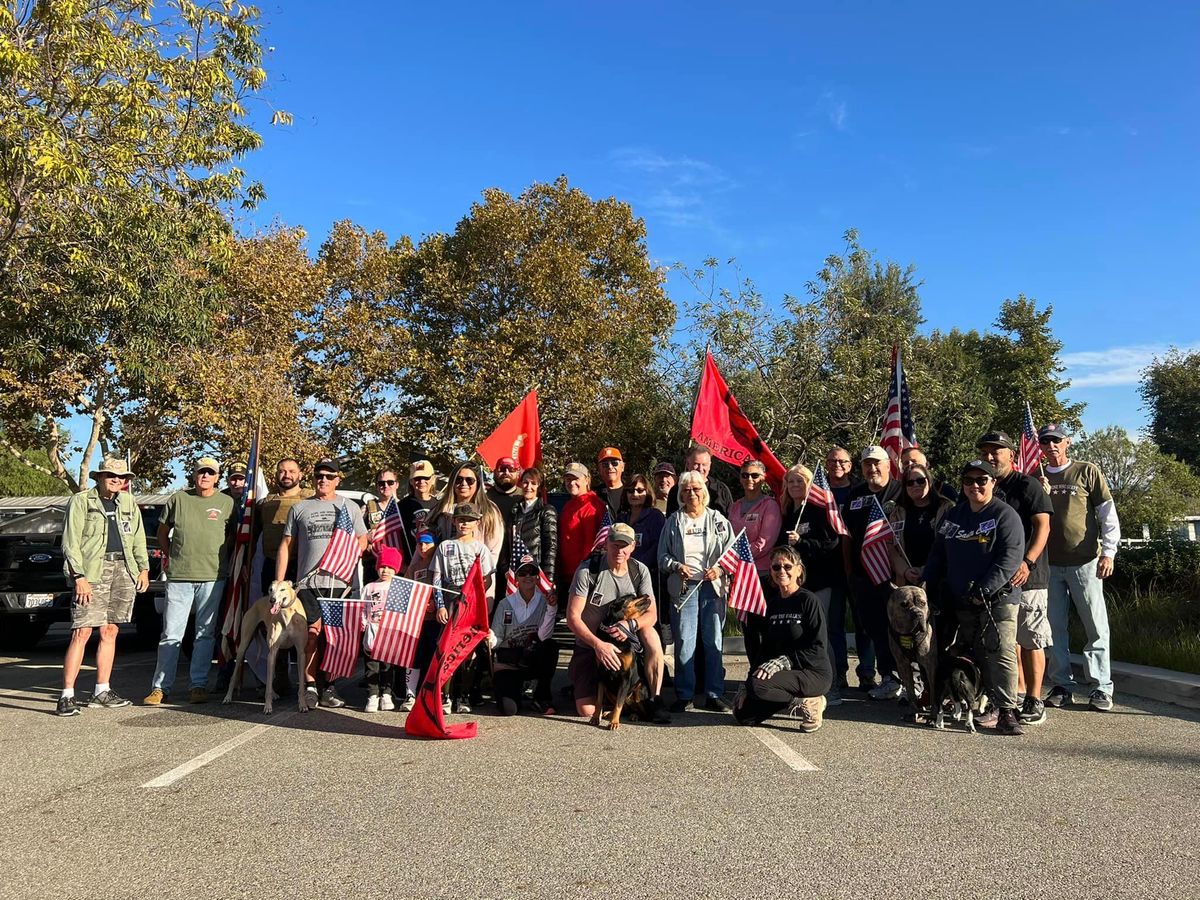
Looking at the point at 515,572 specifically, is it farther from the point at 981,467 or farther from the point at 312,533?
the point at 981,467

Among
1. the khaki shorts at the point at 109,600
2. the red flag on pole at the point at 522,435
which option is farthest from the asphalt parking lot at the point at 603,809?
the red flag on pole at the point at 522,435

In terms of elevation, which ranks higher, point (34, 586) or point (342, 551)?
point (342, 551)

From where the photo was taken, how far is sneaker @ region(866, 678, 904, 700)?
737 centimetres

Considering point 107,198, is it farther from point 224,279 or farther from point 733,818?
point 733,818

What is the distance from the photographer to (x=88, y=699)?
778 centimetres

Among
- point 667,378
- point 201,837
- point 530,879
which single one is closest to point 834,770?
point 530,879

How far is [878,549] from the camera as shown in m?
7.12

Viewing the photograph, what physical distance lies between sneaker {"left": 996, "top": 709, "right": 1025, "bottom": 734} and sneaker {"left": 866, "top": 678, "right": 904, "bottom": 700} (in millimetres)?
1182

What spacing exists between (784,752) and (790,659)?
100 cm

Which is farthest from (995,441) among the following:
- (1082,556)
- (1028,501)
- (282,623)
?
(282,623)

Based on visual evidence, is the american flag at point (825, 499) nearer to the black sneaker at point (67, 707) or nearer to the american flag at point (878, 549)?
the american flag at point (878, 549)

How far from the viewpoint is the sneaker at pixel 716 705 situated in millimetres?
7157

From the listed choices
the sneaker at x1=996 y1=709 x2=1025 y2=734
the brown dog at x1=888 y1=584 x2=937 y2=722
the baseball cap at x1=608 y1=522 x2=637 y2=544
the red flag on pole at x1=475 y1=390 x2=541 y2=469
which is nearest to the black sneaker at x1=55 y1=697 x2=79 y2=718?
the baseball cap at x1=608 y1=522 x2=637 y2=544

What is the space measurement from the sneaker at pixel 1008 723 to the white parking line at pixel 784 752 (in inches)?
59.9
